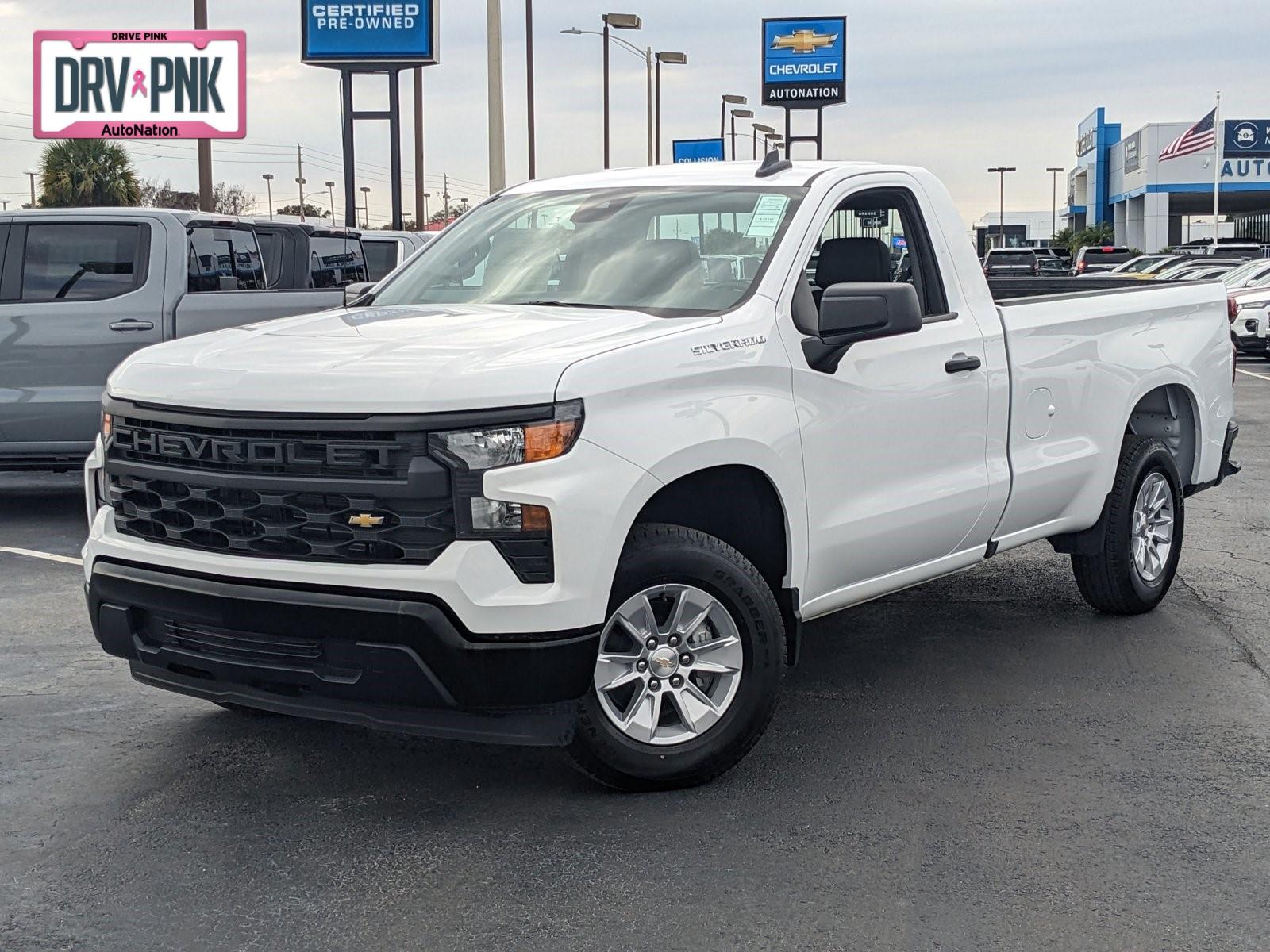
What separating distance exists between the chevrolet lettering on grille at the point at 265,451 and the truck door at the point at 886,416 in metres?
1.55

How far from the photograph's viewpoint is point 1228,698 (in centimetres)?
618

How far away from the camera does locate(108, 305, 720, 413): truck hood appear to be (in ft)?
14.8

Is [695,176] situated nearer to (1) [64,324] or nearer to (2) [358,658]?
(2) [358,658]

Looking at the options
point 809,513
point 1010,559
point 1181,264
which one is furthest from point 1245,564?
point 1181,264

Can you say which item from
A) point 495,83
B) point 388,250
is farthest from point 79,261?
point 495,83

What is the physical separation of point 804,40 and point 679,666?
195 feet

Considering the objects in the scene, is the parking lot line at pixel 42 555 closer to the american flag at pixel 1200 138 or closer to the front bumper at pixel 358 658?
the front bumper at pixel 358 658

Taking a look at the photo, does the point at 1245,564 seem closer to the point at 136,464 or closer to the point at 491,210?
the point at 491,210

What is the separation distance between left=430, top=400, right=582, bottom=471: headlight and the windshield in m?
1.03

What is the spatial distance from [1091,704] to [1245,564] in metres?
3.26

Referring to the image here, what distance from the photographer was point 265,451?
464 cm

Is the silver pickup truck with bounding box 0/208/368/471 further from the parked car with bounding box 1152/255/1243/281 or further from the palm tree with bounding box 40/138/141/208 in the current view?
the palm tree with bounding box 40/138/141/208

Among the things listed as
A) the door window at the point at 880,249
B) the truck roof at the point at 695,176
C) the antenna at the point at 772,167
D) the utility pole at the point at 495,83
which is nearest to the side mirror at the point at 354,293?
the truck roof at the point at 695,176

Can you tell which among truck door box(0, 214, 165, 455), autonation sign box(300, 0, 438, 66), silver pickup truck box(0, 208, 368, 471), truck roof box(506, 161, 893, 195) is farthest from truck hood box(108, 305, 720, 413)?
autonation sign box(300, 0, 438, 66)
